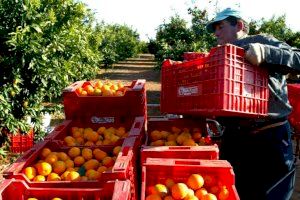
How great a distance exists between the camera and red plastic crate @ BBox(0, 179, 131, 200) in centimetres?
226


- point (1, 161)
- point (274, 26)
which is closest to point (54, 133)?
point (1, 161)

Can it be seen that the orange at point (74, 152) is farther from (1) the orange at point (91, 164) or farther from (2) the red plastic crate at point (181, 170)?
(2) the red plastic crate at point (181, 170)

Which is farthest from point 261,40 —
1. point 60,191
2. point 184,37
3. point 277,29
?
point 277,29

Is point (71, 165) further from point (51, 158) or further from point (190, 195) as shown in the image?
point (190, 195)

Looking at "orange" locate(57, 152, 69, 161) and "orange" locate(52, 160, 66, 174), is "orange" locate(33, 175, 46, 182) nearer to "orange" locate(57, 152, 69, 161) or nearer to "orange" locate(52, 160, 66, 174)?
"orange" locate(52, 160, 66, 174)

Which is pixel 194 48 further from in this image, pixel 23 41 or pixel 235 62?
pixel 235 62

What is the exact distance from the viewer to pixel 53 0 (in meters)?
7.75

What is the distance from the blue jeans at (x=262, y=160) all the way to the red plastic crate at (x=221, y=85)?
471 mm

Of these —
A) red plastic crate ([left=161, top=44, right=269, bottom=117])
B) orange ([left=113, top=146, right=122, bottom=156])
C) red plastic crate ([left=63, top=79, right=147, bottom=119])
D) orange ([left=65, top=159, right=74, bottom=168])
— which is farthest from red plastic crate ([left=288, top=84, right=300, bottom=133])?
orange ([left=65, top=159, right=74, bottom=168])

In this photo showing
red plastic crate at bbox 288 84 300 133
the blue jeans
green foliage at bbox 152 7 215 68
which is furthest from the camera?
green foliage at bbox 152 7 215 68

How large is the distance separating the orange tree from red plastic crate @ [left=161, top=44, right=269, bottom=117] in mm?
3623

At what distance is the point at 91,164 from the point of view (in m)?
Answer: 2.98

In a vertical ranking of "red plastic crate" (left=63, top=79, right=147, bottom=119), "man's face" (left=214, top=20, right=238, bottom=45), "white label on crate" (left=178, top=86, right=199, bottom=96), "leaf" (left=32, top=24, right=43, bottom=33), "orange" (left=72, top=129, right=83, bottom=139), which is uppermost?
"leaf" (left=32, top=24, right=43, bottom=33)

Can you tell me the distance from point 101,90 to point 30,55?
243cm
